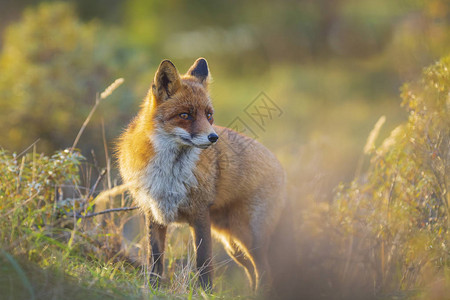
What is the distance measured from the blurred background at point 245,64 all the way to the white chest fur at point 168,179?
98.4 inches

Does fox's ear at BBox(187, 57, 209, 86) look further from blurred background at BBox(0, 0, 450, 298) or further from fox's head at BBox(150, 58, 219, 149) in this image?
blurred background at BBox(0, 0, 450, 298)

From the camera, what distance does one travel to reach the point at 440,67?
4.48 m

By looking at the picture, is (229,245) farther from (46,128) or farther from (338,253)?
(46,128)

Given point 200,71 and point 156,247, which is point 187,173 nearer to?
point 156,247

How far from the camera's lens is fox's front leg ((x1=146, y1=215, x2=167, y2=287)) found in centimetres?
449

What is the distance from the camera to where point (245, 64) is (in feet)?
54.7

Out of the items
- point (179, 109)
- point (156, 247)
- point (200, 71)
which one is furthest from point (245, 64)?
point (156, 247)

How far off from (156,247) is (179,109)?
4.44ft

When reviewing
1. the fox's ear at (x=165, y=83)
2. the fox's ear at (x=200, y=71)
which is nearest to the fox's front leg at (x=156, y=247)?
the fox's ear at (x=165, y=83)

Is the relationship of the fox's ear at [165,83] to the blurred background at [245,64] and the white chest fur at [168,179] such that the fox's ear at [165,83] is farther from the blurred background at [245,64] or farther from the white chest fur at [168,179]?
the blurred background at [245,64]

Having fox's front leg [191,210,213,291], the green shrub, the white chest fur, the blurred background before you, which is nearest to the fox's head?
the white chest fur

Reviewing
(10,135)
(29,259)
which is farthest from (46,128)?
(29,259)

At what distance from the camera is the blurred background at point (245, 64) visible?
855cm

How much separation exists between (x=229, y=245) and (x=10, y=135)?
520 centimetres
